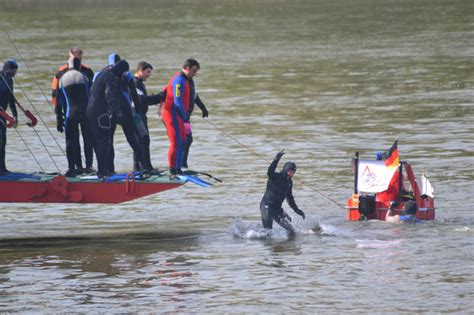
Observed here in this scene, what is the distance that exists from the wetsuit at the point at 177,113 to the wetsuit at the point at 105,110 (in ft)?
2.65

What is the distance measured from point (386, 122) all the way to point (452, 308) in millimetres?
18406

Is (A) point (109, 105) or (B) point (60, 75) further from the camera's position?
(B) point (60, 75)

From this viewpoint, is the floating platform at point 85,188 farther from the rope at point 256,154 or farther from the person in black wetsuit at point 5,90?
the rope at point 256,154

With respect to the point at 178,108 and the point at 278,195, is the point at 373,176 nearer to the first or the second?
the point at 278,195

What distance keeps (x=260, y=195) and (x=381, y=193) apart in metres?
3.89

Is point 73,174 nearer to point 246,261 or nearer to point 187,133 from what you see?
point 187,133

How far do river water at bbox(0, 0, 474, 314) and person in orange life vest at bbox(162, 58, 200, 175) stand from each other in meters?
1.39

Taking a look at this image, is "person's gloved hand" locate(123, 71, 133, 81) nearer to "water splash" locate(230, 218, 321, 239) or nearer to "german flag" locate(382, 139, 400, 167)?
"water splash" locate(230, 218, 321, 239)

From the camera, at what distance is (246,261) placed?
64.4 ft

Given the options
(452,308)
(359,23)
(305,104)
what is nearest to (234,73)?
(305,104)

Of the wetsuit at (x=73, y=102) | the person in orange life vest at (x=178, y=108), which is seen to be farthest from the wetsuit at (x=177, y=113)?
the wetsuit at (x=73, y=102)

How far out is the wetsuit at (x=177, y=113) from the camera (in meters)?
20.5

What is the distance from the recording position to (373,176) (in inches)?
870

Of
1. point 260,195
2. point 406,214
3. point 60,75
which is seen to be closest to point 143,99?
point 60,75
